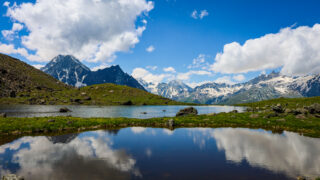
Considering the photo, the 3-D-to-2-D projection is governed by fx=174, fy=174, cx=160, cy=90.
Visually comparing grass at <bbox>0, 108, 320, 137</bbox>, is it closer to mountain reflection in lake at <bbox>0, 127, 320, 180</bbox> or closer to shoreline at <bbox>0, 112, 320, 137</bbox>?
shoreline at <bbox>0, 112, 320, 137</bbox>

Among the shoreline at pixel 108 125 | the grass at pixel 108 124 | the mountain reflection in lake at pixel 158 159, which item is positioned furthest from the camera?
the grass at pixel 108 124

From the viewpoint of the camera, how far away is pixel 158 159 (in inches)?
979

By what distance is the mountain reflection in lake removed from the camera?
65.3 feet

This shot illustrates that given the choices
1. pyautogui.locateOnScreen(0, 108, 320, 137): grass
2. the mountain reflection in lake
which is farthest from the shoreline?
the mountain reflection in lake

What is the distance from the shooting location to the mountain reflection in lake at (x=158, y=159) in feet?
65.3

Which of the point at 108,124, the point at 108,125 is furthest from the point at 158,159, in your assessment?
the point at 108,124

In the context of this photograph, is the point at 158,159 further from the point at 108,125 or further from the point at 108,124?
the point at 108,124

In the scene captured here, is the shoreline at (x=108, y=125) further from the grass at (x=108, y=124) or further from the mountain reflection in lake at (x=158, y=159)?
the mountain reflection in lake at (x=158, y=159)

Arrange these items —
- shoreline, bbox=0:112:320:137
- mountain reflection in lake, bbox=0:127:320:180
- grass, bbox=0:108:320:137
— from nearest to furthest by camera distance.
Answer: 1. mountain reflection in lake, bbox=0:127:320:180
2. shoreline, bbox=0:112:320:137
3. grass, bbox=0:108:320:137

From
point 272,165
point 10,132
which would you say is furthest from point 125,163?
point 10,132

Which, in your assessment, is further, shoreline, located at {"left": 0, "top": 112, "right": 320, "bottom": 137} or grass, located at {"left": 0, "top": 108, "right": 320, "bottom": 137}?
grass, located at {"left": 0, "top": 108, "right": 320, "bottom": 137}

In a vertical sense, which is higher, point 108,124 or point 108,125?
point 108,124

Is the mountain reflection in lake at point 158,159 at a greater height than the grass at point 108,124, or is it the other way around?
the grass at point 108,124

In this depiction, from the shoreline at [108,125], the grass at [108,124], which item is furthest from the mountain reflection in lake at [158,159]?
the grass at [108,124]
